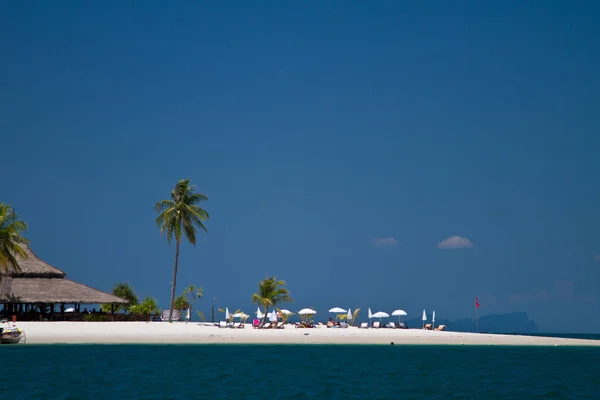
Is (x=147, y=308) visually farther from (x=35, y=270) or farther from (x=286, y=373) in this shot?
(x=286, y=373)

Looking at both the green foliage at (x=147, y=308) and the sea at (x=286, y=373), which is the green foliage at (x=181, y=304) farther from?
the sea at (x=286, y=373)

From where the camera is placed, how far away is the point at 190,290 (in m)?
81.7

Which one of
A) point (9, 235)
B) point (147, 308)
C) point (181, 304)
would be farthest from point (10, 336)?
point (181, 304)

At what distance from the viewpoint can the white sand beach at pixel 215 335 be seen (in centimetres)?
5053

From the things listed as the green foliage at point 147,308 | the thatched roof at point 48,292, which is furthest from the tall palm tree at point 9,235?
the green foliage at point 147,308

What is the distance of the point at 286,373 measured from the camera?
34656 mm

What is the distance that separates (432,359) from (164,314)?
108ft

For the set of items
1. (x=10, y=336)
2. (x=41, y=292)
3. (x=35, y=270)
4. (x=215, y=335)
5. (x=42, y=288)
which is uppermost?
(x=35, y=270)

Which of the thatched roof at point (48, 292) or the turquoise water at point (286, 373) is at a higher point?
the thatched roof at point (48, 292)

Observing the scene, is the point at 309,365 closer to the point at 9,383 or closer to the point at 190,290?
the point at 9,383

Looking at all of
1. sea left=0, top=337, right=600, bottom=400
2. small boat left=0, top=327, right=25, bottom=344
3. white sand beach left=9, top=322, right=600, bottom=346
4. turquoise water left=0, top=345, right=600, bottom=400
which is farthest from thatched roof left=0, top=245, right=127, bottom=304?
turquoise water left=0, top=345, right=600, bottom=400

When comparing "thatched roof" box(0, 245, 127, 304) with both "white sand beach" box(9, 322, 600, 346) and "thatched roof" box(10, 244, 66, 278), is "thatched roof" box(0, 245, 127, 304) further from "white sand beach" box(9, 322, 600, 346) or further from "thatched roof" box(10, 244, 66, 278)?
"white sand beach" box(9, 322, 600, 346)

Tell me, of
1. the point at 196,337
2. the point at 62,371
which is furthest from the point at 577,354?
the point at 62,371

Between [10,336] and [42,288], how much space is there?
13.7m
